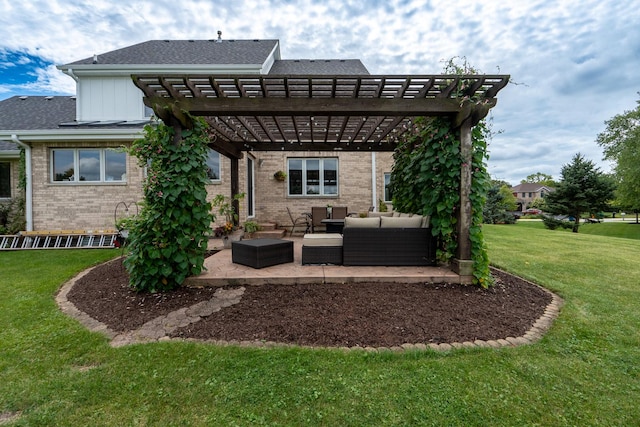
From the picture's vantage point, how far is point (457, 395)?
1.96m

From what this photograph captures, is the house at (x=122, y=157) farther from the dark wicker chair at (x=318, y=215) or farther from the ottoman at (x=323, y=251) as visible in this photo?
the ottoman at (x=323, y=251)

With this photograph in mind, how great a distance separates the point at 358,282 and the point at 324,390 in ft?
7.69

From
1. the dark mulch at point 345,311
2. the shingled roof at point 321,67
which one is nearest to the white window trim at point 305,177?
the shingled roof at point 321,67

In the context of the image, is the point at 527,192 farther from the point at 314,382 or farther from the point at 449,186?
the point at 314,382

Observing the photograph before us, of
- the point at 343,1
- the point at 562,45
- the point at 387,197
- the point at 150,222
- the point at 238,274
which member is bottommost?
the point at 238,274

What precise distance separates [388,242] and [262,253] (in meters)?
2.15

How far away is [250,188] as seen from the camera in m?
9.61

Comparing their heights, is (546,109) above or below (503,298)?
above

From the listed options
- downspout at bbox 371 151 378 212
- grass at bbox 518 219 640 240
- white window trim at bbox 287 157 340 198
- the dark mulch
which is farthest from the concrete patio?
grass at bbox 518 219 640 240

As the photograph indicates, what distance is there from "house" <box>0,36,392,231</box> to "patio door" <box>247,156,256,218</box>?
0.11ft

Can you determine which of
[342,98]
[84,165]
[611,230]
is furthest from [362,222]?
[611,230]

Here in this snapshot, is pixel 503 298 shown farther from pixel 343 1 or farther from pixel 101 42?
pixel 101 42

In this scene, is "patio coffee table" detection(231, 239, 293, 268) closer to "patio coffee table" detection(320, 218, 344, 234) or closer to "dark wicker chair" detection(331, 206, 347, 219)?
"patio coffee table" detection(320, 218, 344, 234)

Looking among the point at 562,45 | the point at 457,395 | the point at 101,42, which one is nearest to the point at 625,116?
the point at 562,45
